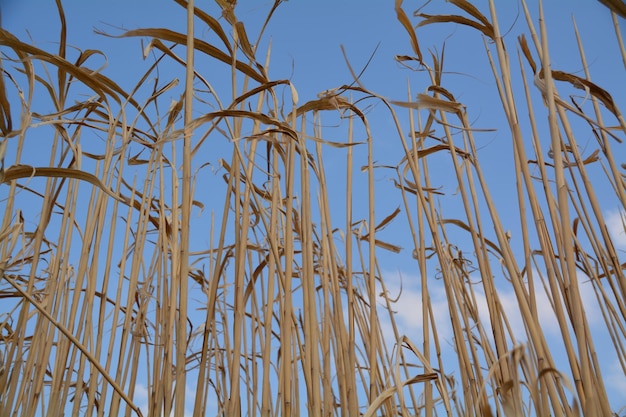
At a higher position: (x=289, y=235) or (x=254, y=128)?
(x=254, y=128)

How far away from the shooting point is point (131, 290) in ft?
2.50

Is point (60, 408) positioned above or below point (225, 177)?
below

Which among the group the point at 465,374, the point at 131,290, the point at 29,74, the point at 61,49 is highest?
the point at 61,49

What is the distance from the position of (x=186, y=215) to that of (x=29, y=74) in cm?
28

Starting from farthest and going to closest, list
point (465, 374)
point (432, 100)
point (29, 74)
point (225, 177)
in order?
point (225, 177) → point (465, 374) → point (29, 74) → point (432, 100)

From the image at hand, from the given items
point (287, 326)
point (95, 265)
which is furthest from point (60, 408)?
point (287, 326)

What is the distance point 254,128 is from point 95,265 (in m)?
0.32

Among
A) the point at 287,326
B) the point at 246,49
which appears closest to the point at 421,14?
the point at 246,49

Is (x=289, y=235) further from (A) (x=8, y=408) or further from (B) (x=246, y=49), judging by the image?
(A) (x=8, y=408)

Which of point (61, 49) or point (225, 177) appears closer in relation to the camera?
point (61, 49)

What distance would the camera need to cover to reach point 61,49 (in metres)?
0.84

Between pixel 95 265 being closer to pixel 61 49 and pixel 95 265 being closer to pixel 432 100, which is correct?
pixel 61 49

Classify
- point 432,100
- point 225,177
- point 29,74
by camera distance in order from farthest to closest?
point 225,177 < point 29,74 < point 432,100

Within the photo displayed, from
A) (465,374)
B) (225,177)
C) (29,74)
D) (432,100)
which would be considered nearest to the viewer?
(432,100)
